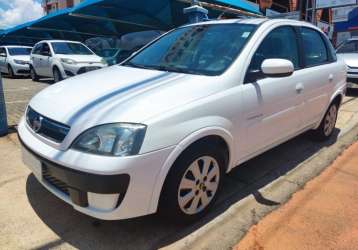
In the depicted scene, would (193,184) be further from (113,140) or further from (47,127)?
(47,127)

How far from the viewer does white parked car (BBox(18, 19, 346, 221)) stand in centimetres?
230

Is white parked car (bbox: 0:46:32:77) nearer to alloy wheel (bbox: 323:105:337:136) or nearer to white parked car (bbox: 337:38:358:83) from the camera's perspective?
white parked car (bbox: 337:38:358:83)

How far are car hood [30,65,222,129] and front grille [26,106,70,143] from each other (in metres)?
0.04

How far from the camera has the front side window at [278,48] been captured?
10.9 feet

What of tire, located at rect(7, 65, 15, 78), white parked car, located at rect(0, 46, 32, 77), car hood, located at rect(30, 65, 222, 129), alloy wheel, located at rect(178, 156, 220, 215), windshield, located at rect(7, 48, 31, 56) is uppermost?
car hood, located at rect(30, 65, 222, 129)

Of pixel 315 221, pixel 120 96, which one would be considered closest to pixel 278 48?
pixel 315 221

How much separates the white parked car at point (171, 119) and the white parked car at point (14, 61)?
1217 centimetres

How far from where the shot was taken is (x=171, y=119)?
242cm

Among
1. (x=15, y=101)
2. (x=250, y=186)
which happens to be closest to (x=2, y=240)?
(x=250, y=186)

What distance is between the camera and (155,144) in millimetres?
2322

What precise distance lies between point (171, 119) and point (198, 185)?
0.67 metres

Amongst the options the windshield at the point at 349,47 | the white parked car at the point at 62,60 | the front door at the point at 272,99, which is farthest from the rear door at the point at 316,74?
the white parked car at the point at 62,60

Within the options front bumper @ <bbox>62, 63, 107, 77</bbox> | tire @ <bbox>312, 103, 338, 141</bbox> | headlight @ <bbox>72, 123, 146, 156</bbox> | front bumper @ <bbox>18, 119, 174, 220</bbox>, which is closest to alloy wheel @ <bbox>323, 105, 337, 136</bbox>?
tire @ <bbox>312, 103, 338, 141</bbox>

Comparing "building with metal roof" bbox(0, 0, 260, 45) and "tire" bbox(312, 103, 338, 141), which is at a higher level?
"building with metal roof" bbox(0, 0, 260, 45)
